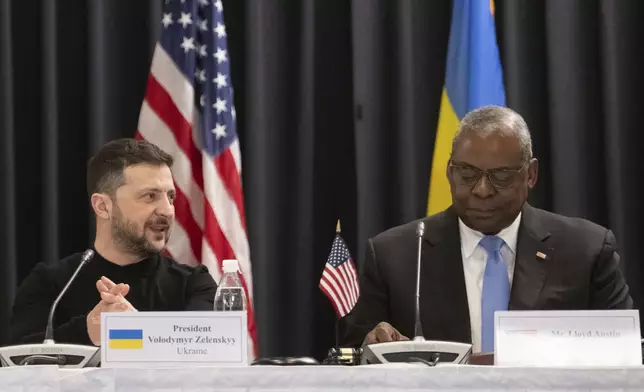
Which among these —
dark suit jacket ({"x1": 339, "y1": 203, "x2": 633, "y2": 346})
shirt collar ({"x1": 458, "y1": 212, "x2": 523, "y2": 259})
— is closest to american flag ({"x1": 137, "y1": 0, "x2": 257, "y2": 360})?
dark suit jacket ({"x1": 339, "y1": 203, "x2": 633, "y2": 346})

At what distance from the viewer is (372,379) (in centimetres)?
180

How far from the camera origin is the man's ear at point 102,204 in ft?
10.5

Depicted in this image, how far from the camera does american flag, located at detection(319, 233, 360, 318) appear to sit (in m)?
2.97

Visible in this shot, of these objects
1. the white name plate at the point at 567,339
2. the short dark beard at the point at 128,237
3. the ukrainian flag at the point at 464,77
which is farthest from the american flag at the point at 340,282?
the white name plate at the point at 567,339

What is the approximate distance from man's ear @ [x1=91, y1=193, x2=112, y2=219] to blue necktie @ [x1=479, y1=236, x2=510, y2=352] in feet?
4.10

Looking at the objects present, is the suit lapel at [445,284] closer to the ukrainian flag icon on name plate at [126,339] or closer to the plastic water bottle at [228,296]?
the plastic water bottle at [228,296]

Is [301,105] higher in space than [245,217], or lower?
higher

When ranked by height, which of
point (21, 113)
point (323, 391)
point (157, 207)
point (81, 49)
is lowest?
point (323, 391)

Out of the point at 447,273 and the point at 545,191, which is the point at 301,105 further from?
the point at 447,273

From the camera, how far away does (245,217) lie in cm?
423

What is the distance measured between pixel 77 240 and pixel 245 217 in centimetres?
78

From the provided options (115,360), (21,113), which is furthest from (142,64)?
(115,360)

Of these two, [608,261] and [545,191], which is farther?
[545,191]

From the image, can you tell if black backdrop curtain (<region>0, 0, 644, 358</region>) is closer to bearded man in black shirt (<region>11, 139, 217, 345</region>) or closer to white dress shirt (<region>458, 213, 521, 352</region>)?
bearded man in black shirt (<region>11, 139, 217, 345</region>)
